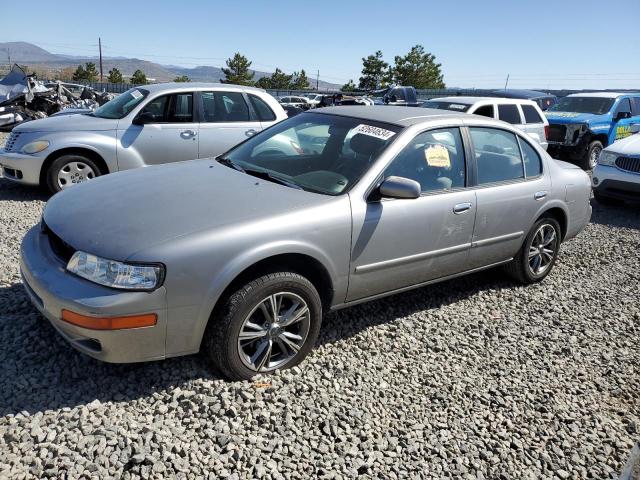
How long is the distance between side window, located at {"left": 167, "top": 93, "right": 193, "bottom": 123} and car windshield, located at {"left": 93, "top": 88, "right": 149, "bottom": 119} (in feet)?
1.31

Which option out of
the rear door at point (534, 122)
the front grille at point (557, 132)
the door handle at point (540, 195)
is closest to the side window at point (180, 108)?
the door handle at point (540, 195)

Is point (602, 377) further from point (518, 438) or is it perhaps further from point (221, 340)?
point (221, 340)

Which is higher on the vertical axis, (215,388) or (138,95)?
(138,95)

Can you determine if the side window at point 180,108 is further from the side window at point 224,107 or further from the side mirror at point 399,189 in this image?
the side mirror at point 399,189

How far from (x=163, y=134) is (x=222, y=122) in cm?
83

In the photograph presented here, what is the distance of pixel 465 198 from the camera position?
3.84 metres

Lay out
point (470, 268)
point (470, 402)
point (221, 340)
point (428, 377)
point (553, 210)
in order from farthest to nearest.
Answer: point (553, 210) → point (470, 268) → point (428, 377) → point (470, 402) → point (221, 340)

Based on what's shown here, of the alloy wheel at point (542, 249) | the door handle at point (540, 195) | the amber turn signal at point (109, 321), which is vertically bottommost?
the alloy wheel at point (542, 249)

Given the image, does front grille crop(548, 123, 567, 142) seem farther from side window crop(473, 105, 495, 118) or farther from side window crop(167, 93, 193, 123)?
side window crop(167, 93, 193, 123)

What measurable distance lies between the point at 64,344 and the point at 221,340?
1.12 metres

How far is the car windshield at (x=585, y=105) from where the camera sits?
12000 mm

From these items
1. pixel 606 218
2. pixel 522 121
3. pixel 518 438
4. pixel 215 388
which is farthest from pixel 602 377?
pixel 522 121

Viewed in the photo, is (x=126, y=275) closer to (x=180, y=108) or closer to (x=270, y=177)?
(x=270, y=177)

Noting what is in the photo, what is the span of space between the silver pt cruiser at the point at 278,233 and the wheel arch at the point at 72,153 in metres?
3.16
